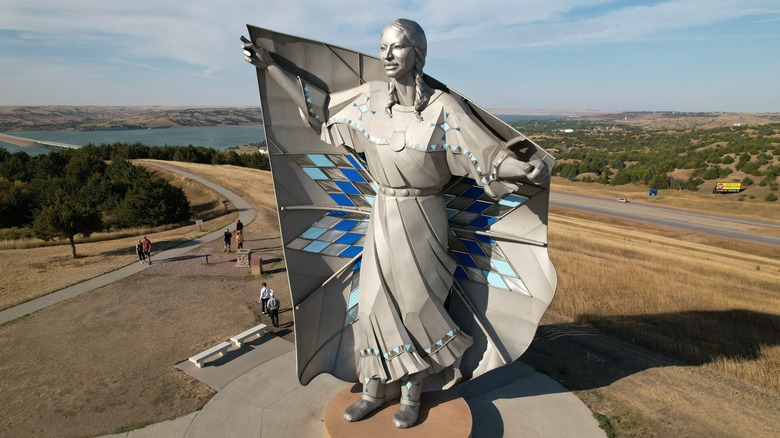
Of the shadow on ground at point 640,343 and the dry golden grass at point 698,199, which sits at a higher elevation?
the shadow on ground at point 640,343

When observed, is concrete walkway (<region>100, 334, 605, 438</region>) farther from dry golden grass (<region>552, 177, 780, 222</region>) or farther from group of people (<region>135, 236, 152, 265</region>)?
dry golden grass (<region>552, 177, 780, 222</region>)

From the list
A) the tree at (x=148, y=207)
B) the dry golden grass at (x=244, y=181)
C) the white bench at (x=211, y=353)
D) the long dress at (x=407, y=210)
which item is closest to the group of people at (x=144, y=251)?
the white bench at (x=211, y=353)

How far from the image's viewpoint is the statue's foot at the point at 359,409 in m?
8.74

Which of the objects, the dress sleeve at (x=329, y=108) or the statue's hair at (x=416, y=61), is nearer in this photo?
the statue's hair at (x=416, y=61)

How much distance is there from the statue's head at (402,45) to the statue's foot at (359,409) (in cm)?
648

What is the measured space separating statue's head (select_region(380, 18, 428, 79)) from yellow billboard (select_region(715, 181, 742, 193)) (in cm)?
6809

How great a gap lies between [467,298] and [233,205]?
34.4 meters

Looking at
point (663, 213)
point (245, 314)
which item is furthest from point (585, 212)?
point (245, 314)

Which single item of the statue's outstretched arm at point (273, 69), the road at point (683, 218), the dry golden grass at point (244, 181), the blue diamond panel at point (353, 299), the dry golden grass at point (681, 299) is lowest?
the road at point (683, 218)

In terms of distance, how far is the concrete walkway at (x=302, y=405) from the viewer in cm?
952

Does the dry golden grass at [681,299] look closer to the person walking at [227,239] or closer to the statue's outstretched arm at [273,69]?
the statue's outstretched arm at [273,69]

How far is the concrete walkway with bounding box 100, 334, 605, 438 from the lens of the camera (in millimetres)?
9516

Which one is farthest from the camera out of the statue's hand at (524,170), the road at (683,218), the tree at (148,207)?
the road at (683,218)

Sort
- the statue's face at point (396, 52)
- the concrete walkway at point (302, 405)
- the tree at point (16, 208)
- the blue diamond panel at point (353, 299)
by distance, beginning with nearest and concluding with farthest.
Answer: the statue's face at point (396, 52), the blue diamond panel at point (353, 299), the concrete walkway at point (302, 405), the tree at point (16, 208)
